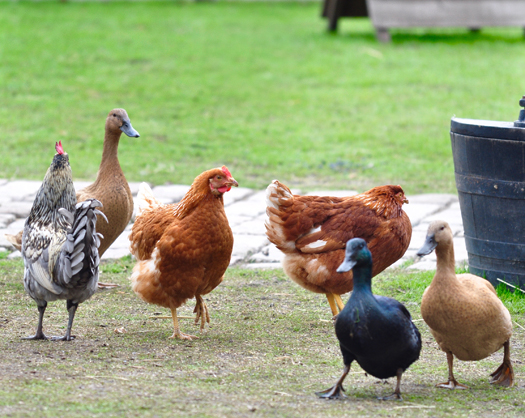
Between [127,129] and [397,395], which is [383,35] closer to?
[127,129]

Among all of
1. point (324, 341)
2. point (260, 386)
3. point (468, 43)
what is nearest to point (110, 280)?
point (324, 341)

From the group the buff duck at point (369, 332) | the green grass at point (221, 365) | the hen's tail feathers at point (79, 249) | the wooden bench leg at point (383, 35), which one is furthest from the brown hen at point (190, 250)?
the wooden bench leg at point (383, 35)

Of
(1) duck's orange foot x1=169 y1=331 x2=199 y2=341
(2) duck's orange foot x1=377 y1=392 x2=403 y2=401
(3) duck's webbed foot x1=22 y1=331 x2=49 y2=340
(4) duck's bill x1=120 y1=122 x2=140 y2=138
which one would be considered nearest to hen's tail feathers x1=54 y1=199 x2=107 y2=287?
(3) duck's webbed foot x1=22 y1=331 x2=49 y2=340

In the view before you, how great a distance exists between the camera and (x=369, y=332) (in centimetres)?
364

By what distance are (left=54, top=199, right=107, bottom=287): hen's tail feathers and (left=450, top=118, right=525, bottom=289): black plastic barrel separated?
8.82 feet

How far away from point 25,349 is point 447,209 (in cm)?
488

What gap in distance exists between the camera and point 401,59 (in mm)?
15539

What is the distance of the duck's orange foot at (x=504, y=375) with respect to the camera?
400 centimetres

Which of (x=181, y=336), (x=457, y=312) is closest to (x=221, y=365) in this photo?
(x=181, y=336)

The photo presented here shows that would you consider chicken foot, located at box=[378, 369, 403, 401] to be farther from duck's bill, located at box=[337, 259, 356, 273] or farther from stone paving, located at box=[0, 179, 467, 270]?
stone paving, located at box=[0, 179, 467, 270]

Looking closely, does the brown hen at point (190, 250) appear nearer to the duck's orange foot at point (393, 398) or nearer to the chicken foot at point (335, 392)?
the chicken foot at point (335, 392)

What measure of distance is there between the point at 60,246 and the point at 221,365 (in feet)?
4.19

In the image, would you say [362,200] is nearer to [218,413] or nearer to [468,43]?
[218,413]

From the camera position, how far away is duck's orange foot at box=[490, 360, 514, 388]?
157 inches
